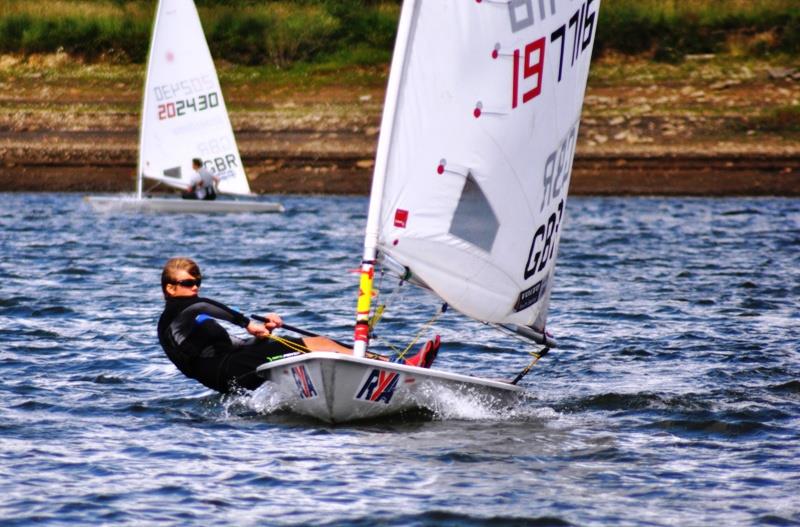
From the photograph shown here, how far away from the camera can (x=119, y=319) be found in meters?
16.6

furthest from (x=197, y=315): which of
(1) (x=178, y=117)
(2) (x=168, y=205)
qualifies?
(1) (x=178, y=117)

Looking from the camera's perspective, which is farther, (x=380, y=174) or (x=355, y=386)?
(x=380, y=174)

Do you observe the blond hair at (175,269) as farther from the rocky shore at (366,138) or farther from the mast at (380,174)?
the rocky shore at (366,138)

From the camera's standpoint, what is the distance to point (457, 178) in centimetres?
1077

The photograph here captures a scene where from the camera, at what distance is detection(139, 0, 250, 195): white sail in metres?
32.6

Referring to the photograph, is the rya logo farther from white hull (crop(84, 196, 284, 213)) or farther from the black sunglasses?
white hull (crop(84, 196, 284, 213))

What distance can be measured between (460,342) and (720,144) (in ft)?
86.7

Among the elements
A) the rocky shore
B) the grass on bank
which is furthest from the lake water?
the grass on bank

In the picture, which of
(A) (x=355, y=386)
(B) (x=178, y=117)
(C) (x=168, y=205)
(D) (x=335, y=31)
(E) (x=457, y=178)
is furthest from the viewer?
(D) (x=335, y=31)

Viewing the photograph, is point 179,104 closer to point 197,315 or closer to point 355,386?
point 197,315

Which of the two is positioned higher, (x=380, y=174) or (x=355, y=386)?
(x=380, y=174)

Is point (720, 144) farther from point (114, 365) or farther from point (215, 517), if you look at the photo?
point (215, 517)

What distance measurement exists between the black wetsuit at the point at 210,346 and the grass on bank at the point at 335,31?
3544cm

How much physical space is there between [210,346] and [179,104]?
2249 centimetres
